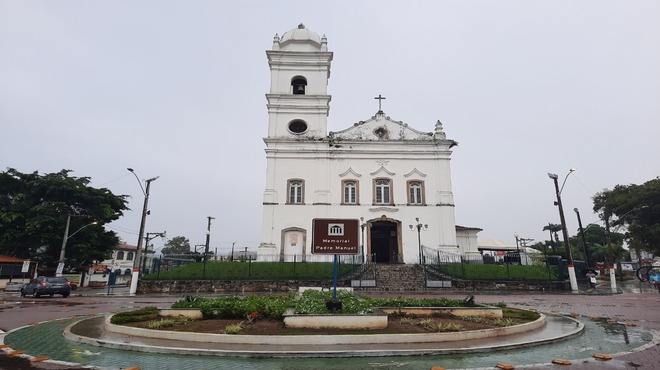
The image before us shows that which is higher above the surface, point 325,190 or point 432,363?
point 325,190

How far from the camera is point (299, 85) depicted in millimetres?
35531

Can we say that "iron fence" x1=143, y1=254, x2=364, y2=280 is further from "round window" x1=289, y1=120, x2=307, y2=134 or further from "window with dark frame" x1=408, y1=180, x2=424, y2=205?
"round window" x1=289, y1=120, x2=307, y2=134

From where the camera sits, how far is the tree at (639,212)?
36906 mm

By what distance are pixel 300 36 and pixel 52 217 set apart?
25.7m

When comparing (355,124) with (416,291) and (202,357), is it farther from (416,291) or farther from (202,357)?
(202,357)

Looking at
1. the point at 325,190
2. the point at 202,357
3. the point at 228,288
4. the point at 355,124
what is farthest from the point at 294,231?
the point at 202,357

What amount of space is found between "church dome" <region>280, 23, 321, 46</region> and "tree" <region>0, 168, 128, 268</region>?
71.2ft

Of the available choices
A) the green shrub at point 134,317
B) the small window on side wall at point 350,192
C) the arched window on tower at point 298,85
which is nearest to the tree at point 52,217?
the arched window on tower at point 298,85

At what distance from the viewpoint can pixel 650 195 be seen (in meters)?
38.3

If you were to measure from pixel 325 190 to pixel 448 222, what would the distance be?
1029cm

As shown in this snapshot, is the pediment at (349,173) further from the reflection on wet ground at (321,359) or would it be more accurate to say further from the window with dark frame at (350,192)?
the reflection on wet ground at (321,359)

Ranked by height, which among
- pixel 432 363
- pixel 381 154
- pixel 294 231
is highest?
pixel 381 154

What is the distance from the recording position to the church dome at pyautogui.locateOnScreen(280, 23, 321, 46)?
35.7m

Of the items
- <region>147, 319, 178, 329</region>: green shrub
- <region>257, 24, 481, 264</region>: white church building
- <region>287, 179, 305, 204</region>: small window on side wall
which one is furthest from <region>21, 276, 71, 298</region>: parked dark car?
<region>147, 319, 178, 329</region>: green shrub
